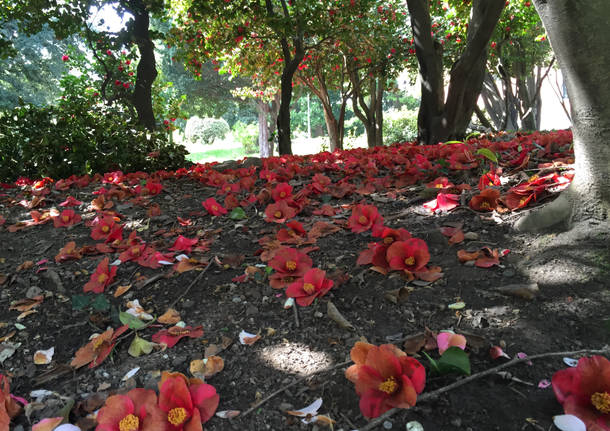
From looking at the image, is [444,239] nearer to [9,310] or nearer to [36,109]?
[9,310]

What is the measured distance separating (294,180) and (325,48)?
883 cm

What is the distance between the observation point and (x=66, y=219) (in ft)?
8.04

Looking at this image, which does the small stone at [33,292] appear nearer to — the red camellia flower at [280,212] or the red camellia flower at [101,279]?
the red camellia flower at [101,279]

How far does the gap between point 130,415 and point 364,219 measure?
1123 millimetres

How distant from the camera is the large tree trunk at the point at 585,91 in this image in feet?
4.44

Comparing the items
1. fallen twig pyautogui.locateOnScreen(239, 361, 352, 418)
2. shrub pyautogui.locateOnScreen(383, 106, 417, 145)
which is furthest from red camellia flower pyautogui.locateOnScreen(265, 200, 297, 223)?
shrub pyautogui.locateOnScreen(383, 106, 417, 145)

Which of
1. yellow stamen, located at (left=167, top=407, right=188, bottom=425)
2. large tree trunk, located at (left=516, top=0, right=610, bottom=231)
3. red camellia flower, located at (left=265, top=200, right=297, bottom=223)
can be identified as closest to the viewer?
yellow stamen, located at (left=167, top=407, right=188, bottom=425)

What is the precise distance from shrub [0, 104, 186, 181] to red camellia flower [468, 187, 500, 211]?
3579mm

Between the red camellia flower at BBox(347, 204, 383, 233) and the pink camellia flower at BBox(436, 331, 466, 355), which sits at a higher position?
the red camellia flower at BBox(347, 204, 383, 233)

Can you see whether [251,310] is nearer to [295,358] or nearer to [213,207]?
[295,358]

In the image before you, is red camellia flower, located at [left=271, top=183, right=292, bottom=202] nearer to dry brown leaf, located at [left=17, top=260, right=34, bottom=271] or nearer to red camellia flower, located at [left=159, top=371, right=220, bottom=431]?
dry brown leaf, located at [left=17, top=260, right=34, bottom=271]

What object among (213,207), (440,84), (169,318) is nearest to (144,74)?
(440,84)

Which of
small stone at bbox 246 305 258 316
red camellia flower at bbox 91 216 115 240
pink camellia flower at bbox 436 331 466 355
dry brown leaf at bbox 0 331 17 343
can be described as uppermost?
red camellia flower at bbox 91 216 115 240

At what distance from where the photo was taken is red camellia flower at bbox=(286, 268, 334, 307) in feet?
4.25
